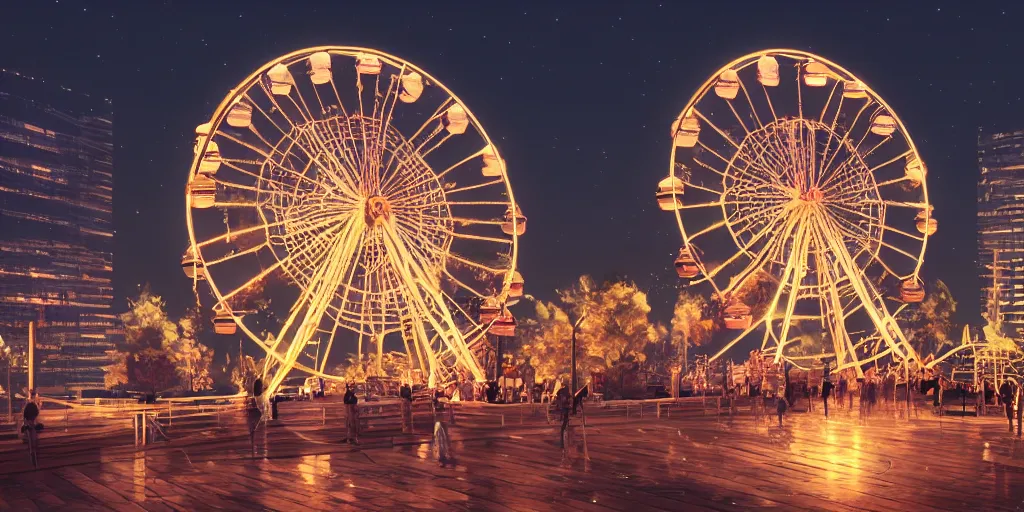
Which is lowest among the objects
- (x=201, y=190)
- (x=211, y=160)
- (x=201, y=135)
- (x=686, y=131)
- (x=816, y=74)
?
(x=201, y=190)

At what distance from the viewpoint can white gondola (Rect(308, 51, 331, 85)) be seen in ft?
131

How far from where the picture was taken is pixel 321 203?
38.7 metres

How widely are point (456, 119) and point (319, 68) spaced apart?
5828mm

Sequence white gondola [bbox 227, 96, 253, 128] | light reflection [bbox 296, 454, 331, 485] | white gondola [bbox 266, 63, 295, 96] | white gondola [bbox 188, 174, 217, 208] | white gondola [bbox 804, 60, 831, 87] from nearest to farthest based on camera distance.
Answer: light reflection [bbox 296, 454, 331, 485] < white gondola [bbox 188, 174, 217, 208] < white gondola [bbox 227, 96, 253, 128] < white gondola [bbox 266, 63, 295, 96] < white gondola [bbox 804, 60, 831, 87]

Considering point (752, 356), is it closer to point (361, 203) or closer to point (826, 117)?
point (826, 117)

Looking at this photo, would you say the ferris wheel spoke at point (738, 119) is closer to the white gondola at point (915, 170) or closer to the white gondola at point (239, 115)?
the white gondola at point (915, 170)

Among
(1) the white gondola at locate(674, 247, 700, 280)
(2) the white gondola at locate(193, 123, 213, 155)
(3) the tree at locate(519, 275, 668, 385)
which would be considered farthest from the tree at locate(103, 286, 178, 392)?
Result: (1) the white gondola at locate(674, 247, 700, 280)

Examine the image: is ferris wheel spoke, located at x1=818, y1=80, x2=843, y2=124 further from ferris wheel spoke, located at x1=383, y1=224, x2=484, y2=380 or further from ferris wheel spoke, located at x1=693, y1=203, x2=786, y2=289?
ferris wheel spoke, located at x1=383, y1=224, x2=484, y2=380

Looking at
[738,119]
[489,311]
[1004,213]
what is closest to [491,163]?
[489,311]

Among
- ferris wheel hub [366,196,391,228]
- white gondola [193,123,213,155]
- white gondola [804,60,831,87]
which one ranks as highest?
white gondola [804,60,831,87]

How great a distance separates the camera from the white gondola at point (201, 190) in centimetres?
3625

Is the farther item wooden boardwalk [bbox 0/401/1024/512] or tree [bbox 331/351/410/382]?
tree [bbox 331/351/410/382]

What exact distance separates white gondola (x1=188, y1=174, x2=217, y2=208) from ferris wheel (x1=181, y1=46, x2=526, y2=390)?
4 cm

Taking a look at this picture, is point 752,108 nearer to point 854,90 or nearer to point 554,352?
point 854,90
